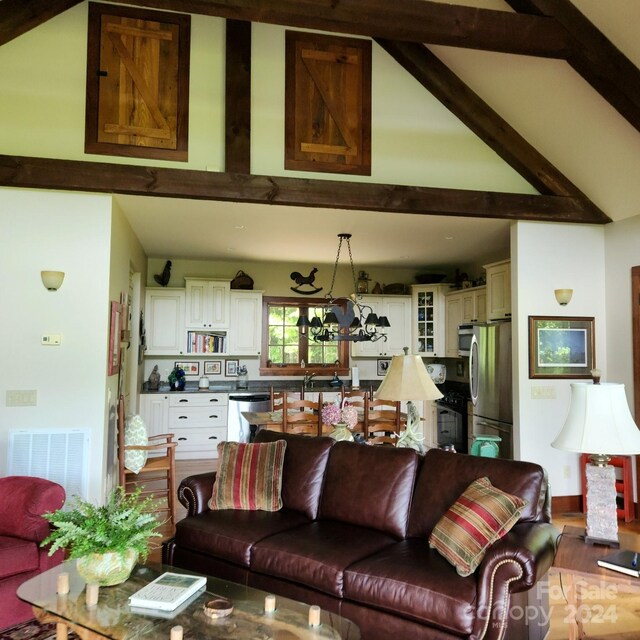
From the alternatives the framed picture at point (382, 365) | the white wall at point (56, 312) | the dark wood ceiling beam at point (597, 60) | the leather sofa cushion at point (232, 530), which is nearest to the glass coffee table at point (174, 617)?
the leather sofa cushion at point (232, 530)

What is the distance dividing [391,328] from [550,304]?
3153 millimetres

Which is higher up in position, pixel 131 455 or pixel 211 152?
pixel 211 152

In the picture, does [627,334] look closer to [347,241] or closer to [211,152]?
[347,241]

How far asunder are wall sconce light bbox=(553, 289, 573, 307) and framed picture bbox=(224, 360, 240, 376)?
14.6 feet

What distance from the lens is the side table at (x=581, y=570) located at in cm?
202

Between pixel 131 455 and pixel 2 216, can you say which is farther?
pixel 131 455

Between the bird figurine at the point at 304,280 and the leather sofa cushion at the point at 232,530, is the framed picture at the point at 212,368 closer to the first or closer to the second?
the bird figurine at the point at 304,280

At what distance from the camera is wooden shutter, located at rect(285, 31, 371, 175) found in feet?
14.3

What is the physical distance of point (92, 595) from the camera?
2.00 m

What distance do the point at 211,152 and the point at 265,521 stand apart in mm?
2852

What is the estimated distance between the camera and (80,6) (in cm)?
401

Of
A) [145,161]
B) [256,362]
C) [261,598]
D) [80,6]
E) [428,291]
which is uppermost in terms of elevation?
[80,6]

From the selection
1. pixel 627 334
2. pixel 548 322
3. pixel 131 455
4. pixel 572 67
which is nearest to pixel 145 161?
pixel 131 455

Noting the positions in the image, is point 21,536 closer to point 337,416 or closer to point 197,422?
point 337,416
